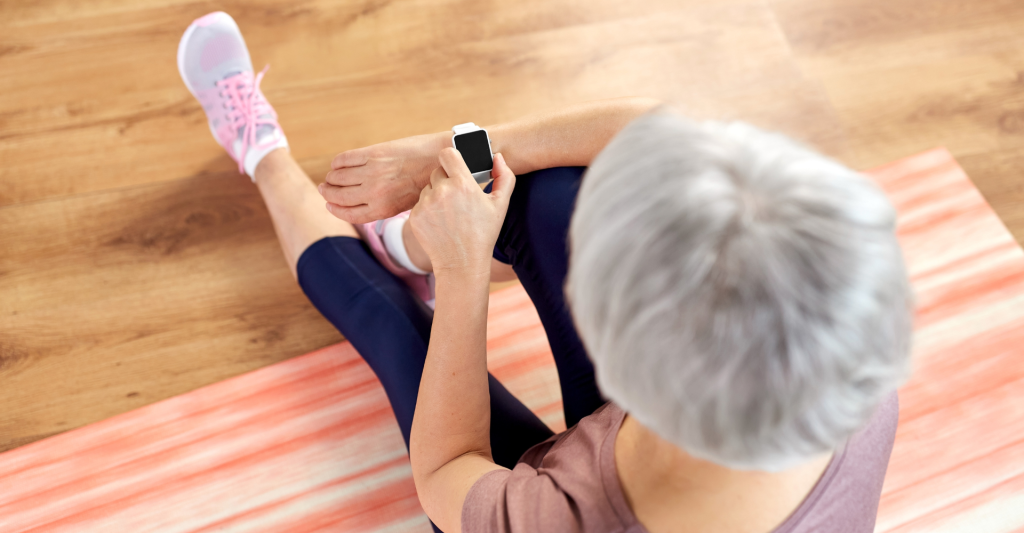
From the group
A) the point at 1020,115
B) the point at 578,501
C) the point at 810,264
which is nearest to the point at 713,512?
the point at 578,501

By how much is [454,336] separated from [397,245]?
395 mm

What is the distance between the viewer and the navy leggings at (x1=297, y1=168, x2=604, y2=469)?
85 cm

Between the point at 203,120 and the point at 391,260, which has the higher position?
the point at 203,120

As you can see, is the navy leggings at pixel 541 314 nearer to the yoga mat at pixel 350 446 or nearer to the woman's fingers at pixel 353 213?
the woman's fingers at pixel 353 213

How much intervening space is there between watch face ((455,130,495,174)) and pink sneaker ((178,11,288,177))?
1.80 feet

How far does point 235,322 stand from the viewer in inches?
48.6

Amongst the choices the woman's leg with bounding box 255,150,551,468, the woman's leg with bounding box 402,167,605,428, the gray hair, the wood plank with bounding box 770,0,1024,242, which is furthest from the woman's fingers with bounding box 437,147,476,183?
the wood plank with bounding box 770,0,1024,242

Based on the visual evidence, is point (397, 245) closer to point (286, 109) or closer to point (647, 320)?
point (286, 109)

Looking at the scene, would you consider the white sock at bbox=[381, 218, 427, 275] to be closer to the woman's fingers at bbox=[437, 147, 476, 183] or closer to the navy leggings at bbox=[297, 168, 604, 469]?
the navy leggings at bbox=[297, 168, 604, 469]

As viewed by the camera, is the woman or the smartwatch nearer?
the woman

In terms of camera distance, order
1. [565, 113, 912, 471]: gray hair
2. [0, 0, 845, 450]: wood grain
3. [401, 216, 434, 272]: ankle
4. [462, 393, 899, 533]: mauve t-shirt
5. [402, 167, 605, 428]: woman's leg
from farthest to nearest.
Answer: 1. [0, 0, 845, 450]: wood grain
2. [401, 216, 434, 272]: ankle
3. [402, 167, 605, 428]: woman's leg
4. [462, 393, 899, 533]: mauve t-shirt
5. [565, 113, 912, 471]: gray hair

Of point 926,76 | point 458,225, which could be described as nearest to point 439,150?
point 458,225

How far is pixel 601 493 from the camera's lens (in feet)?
1.91

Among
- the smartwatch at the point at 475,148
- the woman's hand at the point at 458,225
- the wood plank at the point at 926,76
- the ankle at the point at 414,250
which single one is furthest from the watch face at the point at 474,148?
the wood plank at the point at 926,76
